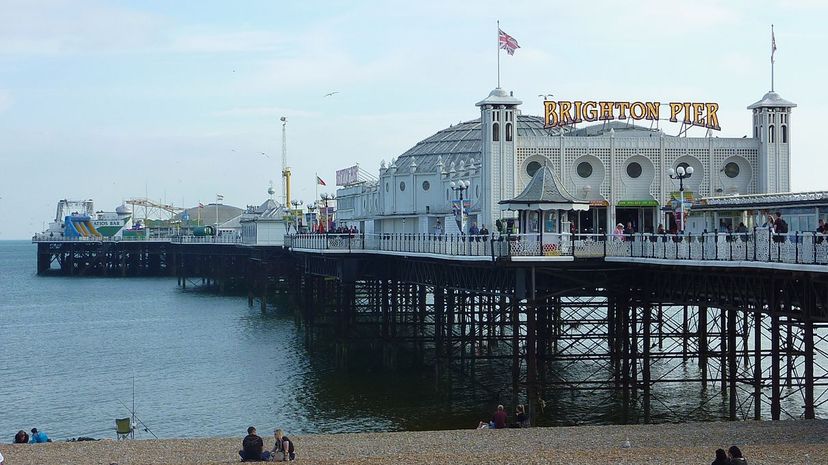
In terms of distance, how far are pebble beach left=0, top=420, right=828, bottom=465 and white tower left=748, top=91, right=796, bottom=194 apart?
21118 millimetres

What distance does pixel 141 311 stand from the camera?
298ft

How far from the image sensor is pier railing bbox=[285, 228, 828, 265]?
27875 mm

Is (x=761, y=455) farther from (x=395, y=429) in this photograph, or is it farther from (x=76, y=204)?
(x=76, y=204)

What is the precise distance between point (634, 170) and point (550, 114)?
5.18 meters

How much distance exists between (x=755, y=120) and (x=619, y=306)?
1440cm

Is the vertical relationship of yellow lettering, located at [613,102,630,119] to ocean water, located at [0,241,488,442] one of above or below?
above

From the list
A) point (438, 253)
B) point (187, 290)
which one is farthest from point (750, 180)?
point (187, 290)

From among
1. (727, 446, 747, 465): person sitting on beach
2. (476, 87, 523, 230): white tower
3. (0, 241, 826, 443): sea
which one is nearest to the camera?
(727, 446, 747, 465): person sitting on beach

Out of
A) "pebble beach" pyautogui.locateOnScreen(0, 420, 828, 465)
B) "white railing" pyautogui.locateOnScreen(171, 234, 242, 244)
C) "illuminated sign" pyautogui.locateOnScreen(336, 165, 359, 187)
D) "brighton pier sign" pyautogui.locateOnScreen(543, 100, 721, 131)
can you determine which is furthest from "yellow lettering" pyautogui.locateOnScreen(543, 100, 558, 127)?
"white railing" pyautogui.locateOnScreen(171, 234, 242, 244)

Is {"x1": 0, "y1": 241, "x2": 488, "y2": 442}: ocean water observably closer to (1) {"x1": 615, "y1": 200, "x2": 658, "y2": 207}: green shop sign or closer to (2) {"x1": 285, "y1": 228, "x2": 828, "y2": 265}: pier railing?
(2) {"x1": 285, "y1": 228, "x2": 828, "y2": 265}: pier railing

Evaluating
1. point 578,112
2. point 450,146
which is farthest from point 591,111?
point 450,146

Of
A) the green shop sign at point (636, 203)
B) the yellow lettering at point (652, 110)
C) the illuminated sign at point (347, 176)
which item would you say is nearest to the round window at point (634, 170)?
the green shop sign at point (636, 203)

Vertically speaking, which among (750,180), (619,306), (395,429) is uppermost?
(750,180)

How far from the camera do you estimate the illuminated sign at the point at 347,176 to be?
335ft
